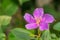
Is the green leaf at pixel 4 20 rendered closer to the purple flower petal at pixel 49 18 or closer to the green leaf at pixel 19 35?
the green leaf at pixel 19 35

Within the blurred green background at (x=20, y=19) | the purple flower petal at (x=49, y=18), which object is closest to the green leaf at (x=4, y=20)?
the blurred green background at (x=20, y=19)

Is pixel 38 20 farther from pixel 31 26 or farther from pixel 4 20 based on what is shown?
pixel 4 20

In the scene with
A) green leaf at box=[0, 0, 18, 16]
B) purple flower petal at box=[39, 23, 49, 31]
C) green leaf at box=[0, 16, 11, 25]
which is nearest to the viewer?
purple flower petal at box=[39, 23, 49, 31]

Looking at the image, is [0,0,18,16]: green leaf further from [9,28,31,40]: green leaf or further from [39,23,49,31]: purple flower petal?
[39,23,49,31]: purple flower petal

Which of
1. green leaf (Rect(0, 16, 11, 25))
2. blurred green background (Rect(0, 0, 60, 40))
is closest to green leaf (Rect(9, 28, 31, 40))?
blurred green background (Rect(0, 0, 60, 40))

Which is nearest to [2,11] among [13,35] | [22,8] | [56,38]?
[22,8]

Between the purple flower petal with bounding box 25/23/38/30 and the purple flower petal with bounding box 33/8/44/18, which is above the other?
the purple flower petal with bounding box 33/8/44/18

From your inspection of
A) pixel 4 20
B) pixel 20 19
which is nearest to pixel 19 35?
pixel 4 20
